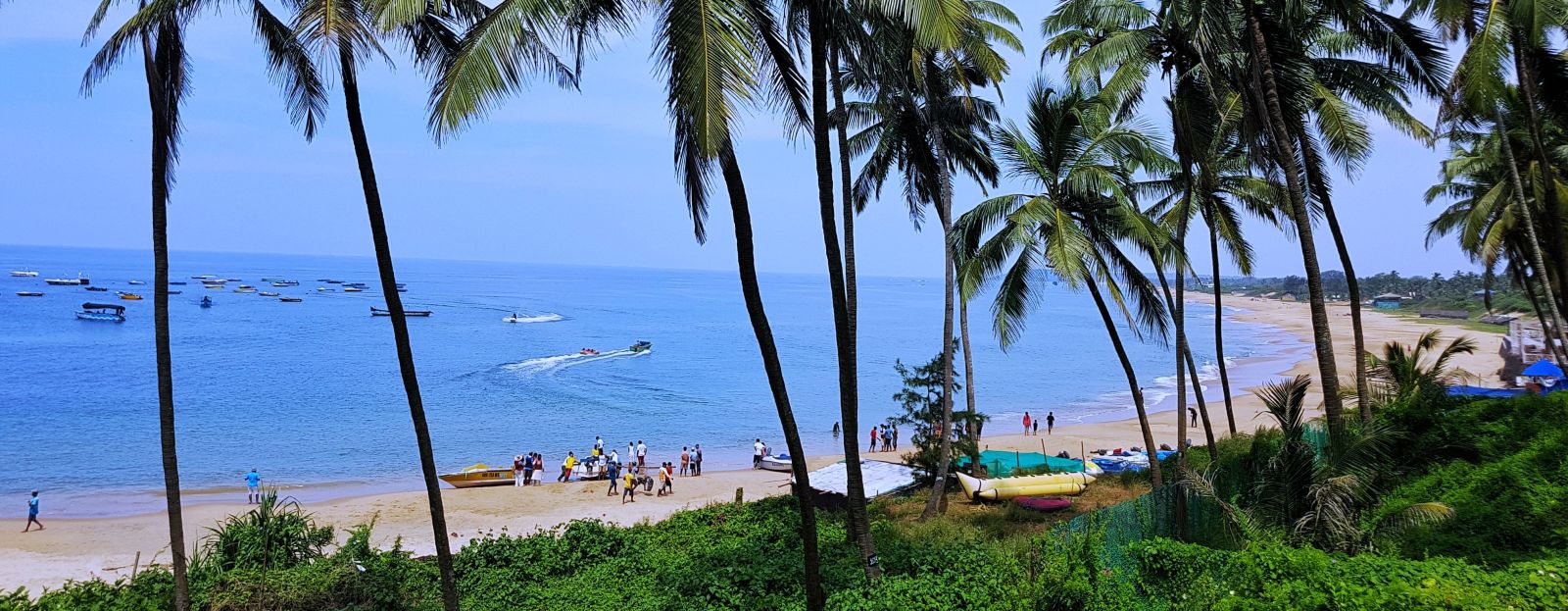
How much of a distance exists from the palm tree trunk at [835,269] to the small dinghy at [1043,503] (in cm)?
904

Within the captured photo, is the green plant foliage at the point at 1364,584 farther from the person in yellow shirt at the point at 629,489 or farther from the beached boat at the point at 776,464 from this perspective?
the beached boat at the point at 776,464

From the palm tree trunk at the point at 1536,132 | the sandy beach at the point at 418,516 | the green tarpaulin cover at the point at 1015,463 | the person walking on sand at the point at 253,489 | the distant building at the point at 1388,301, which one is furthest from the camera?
the distant building at the point at 1388,301

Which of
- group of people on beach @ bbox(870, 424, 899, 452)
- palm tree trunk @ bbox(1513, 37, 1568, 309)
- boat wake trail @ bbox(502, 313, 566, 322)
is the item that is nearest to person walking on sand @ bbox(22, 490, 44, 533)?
group of people on beach @ bbox(870, 424, 899, 452)

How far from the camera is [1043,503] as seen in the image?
16859 mm

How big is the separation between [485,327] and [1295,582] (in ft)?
297

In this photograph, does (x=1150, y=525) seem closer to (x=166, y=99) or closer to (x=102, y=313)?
(x=166, y=99)

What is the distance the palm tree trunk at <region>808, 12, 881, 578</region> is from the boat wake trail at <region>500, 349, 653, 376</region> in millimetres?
51617

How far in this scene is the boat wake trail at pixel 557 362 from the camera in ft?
193

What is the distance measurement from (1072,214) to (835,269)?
748cm

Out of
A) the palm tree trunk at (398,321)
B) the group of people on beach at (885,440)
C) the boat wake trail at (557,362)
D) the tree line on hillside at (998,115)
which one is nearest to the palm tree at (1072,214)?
the tree line on hillside at (998,115)

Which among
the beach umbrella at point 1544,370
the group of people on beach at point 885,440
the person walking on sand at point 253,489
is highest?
the beach umbrella at point 1544,370

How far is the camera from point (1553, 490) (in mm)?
8258

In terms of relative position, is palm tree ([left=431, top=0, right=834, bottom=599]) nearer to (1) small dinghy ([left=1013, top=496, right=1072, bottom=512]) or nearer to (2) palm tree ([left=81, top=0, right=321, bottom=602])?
(2) palm tree ([left=81, top=0, right=321, bottom=602])

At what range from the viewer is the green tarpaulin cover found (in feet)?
69.8
